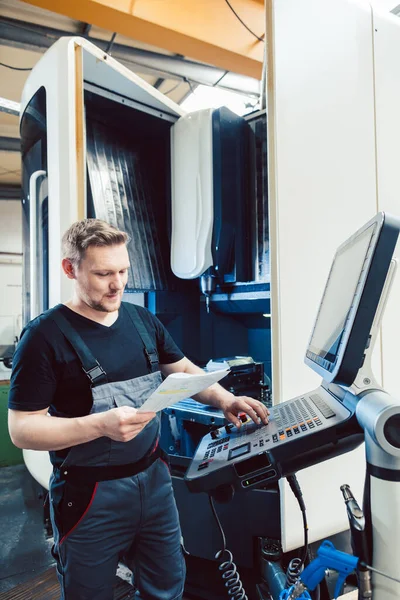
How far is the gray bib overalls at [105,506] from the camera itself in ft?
3.85

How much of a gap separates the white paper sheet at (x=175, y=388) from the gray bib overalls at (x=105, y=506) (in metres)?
0.32

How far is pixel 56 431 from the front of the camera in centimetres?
106

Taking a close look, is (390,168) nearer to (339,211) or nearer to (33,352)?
(339,211)

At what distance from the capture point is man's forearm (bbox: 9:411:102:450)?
1044 millimetres

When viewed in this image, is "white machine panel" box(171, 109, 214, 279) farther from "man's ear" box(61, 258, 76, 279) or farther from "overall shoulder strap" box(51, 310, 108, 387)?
"overall shoulder strap" box(51, 310, 108, 387)

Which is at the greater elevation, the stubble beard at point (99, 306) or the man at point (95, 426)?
the stubble beard at point (99, 306)

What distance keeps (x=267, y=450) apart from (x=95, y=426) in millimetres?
453

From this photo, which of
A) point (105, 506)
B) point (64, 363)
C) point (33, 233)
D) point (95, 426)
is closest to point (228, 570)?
point (105, 506)

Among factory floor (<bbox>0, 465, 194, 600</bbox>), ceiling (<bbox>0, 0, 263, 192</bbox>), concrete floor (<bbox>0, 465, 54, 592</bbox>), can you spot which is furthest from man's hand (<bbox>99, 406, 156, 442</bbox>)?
ceiling (<bbox>0, 0, 263, 192</bbox>)

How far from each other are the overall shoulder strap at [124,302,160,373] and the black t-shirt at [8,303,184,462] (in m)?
0.02

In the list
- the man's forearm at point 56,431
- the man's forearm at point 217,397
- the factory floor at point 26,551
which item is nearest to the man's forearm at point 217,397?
the man's forearm at point 217,397

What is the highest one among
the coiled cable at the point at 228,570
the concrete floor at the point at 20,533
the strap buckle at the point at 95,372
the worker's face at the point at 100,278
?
the worker's face at the point at 100,278

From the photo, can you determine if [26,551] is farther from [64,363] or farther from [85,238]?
[85,238]

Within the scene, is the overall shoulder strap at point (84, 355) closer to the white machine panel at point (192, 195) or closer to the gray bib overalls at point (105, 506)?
the gray bib overalls at point (105, 506)
